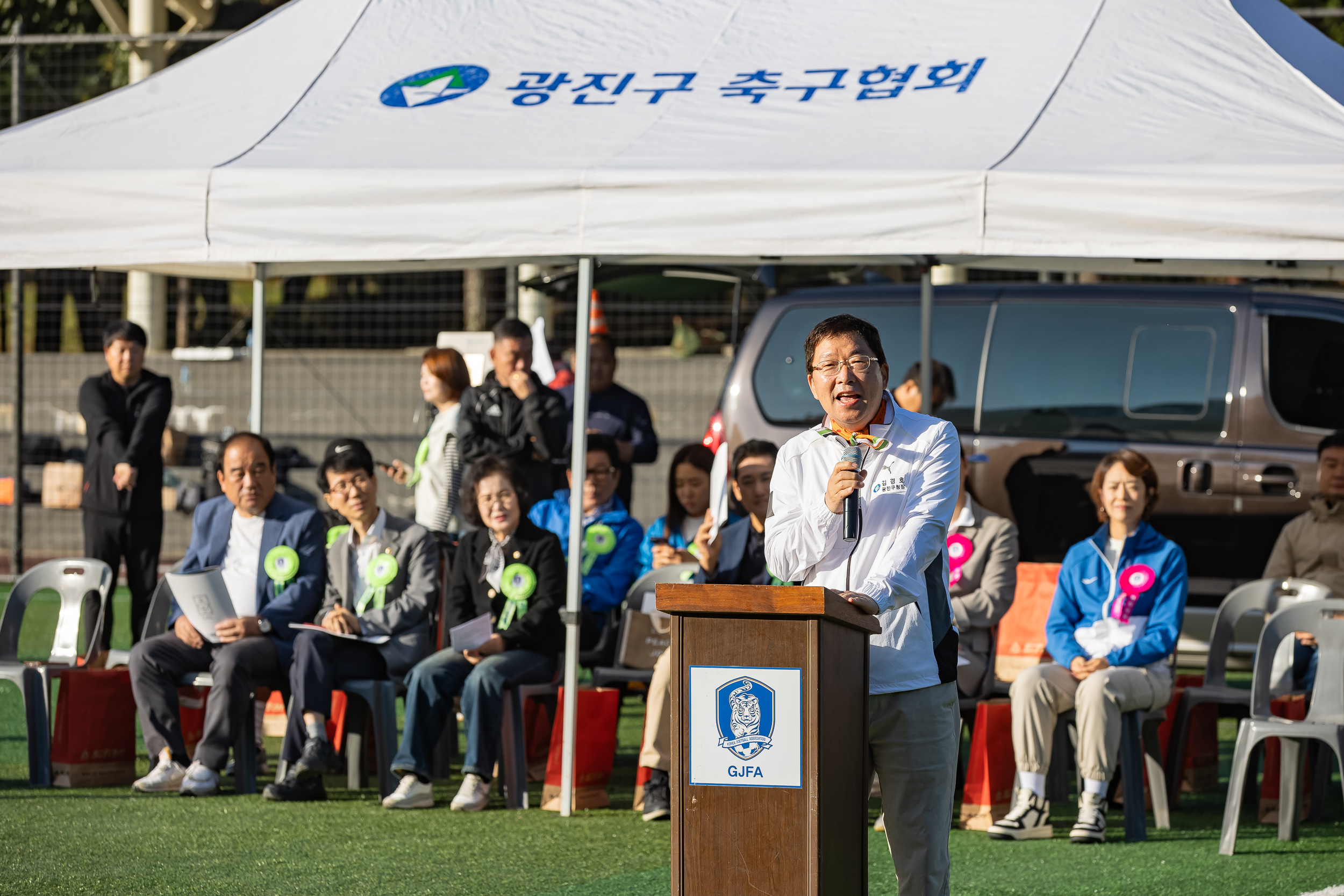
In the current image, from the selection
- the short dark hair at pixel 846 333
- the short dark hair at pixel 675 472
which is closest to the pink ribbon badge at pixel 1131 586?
the short dark hair at pixel 675 472

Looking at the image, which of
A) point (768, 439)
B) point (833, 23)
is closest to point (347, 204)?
point (833, 23)

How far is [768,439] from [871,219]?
4172 millimetres

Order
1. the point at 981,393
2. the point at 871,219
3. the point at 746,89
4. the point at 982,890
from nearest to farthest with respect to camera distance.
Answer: the point at 982,890 < the point at 871,219 < the point at 746,89 < the point at 981,393

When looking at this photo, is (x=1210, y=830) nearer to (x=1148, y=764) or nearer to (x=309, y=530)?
(x=1148, y=764)

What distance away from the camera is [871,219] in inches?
214

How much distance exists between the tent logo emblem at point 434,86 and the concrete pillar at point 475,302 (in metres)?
7.78

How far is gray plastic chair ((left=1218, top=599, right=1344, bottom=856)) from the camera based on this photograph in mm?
5656

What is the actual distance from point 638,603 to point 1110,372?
368cm

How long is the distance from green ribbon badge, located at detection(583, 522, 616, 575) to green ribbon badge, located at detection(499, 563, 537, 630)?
0.67 m

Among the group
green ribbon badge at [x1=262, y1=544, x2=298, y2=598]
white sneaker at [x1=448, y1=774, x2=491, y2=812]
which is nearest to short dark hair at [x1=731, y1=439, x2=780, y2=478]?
white sneaker at [x1=448, y1=774, x2=491, y2=812]

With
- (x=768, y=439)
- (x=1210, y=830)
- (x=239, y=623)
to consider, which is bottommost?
(x=1210, y=830)

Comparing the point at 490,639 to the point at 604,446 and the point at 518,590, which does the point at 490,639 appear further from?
the point at 604,446

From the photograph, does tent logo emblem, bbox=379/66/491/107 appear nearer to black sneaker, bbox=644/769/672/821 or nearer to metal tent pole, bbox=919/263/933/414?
metal tent pole, bbox=919/263/933/414

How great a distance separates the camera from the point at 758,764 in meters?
3.38
